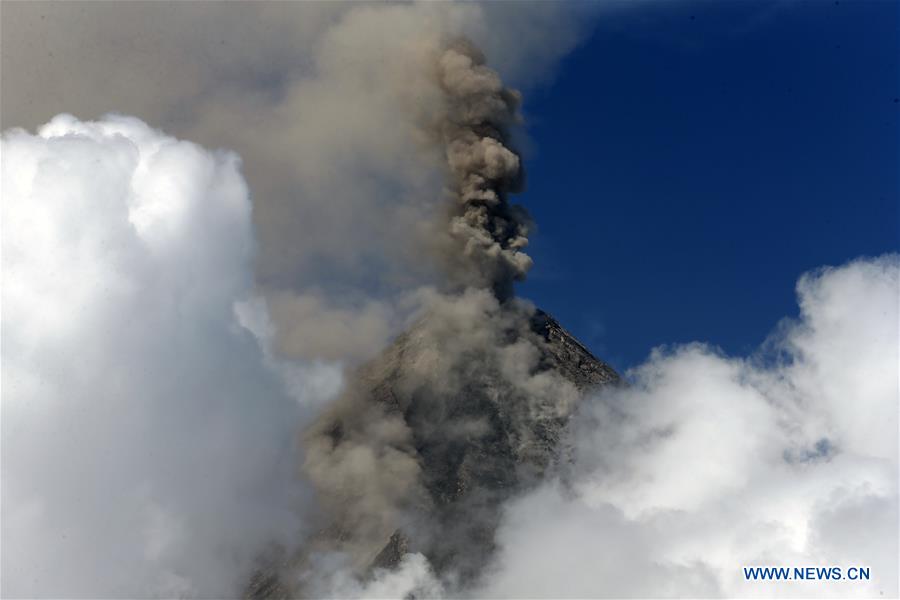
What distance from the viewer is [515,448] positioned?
632 ft

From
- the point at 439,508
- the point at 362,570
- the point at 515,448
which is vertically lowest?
the point at 362,570

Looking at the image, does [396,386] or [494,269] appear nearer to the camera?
[494,269]

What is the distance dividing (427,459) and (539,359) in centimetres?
2213

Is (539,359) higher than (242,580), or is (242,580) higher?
(539,359)

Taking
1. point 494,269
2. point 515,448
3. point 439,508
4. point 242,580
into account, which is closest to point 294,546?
point 242,580

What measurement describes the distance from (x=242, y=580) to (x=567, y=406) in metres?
52.9

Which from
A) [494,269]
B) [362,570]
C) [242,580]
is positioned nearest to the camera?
[494,269]

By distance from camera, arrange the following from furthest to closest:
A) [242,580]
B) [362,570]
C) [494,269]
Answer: [242,580] → [362,570] → [494,269]

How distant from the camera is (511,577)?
19362 cm

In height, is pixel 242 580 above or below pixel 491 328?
below

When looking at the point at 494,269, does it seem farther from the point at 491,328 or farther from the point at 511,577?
the point at 511,577

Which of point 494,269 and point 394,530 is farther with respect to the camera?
point 394,530

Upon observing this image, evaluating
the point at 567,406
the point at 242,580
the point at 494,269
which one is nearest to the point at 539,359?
the point at 567,406

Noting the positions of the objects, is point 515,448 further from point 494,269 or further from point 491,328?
point 494,269
